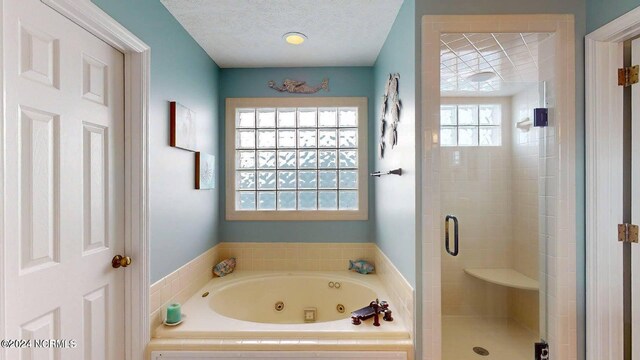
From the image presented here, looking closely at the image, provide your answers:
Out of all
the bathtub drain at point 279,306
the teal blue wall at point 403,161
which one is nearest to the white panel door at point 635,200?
the teal blue wall at point 403,161

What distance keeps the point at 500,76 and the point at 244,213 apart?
2.19 m

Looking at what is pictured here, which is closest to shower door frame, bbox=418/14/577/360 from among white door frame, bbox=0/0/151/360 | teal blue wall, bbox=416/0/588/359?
teal blue wall, bbox=416/0/588/359

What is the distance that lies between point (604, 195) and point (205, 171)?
2368 mm

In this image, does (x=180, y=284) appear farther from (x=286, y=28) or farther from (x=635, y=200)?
(x=635, y=200)

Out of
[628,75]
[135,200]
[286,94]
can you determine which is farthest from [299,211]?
[628,75]

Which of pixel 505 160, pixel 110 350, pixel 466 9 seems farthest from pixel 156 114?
pixel 505 160

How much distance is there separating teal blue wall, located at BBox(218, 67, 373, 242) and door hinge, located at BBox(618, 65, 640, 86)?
61.2 inches

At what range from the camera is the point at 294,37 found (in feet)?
6.70

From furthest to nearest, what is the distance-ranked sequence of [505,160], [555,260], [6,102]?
1. [505,160]
2. [555,260]
3. [6,102]

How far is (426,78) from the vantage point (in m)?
1.47

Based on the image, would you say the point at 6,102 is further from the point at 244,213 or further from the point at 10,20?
the point at 244,213

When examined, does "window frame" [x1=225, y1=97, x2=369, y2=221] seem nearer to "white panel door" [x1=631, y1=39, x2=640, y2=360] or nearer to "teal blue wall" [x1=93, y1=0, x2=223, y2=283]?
"teal blue wall" [x1=93, y1=0, x2=223, y2=283]

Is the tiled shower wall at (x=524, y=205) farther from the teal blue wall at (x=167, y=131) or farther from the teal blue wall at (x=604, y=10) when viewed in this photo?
the teal blue wall at (x=167, y=131)

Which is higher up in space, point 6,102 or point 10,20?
point 10,20
